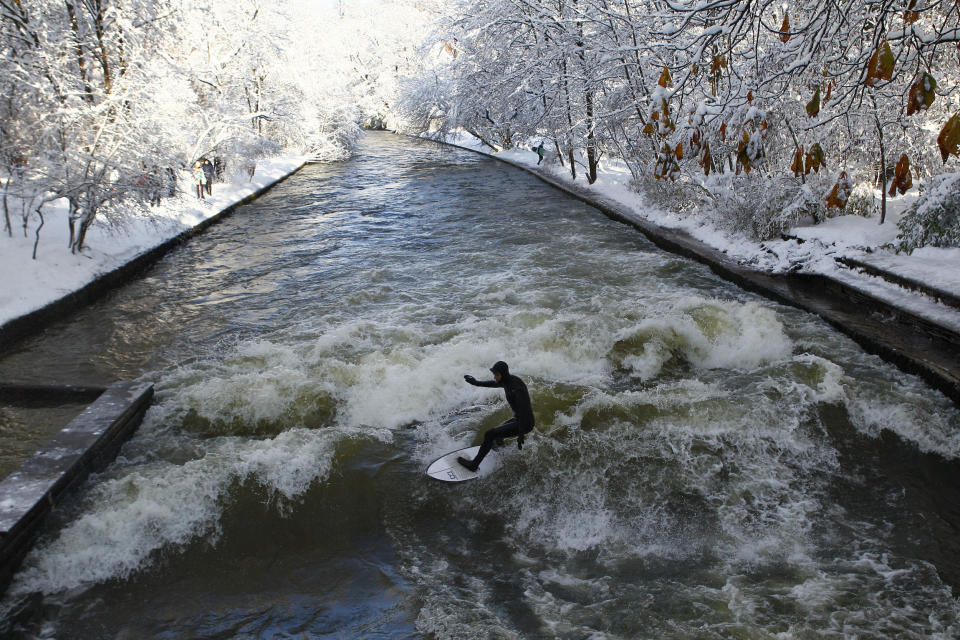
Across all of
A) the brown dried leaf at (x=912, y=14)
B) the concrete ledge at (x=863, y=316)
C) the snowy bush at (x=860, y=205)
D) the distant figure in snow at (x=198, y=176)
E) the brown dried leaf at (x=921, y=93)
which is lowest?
the concrete ledge at (x=863, y=316)

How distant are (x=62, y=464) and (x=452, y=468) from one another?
12.5 feet

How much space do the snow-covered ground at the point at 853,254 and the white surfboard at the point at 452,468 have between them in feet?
21.0

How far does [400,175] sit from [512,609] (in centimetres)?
2793

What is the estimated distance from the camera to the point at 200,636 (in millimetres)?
4711

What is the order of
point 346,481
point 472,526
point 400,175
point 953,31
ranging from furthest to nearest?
point 400,175, point 346,481, point 472,526, point 953,31

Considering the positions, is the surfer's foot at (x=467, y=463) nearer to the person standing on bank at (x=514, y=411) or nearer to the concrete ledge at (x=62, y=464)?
the person standing on bank at (x=514, y=411)

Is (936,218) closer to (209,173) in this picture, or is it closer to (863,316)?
(863,316)

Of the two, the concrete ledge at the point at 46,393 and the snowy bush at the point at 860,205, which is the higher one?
the snowy bush at the point at 860,205

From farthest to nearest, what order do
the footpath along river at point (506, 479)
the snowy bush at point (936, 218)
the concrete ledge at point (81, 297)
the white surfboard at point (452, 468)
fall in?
the concrete ledge at point (81, 297) → the snowy bush at point (936, 218) → the white surfboard at point (452, 468) → the footpath along river at point (506, 479)


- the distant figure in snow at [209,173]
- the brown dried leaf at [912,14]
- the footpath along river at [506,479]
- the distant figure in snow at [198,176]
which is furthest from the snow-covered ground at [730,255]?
the brown dried leaf at [912,14]

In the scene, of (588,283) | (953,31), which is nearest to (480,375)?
(588,283)

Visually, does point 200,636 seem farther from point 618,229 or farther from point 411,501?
point 618,229

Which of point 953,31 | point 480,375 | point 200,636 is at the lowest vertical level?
point 200,636

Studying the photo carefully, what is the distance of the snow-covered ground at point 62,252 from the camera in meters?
10.9
